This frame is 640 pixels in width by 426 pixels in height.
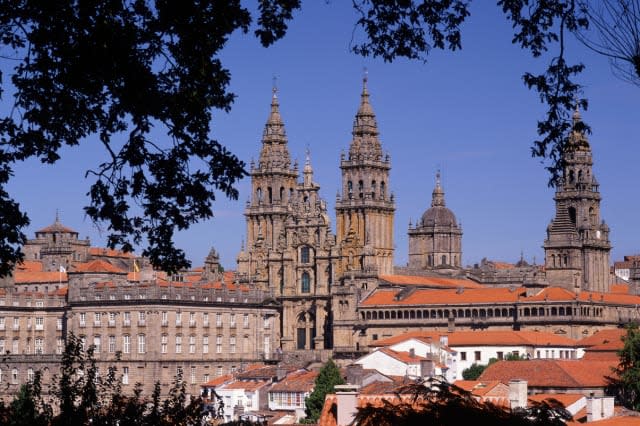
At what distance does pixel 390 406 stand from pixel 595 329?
10381 centimetres

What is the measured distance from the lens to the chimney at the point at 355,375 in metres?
84.9

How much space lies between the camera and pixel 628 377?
254 ft

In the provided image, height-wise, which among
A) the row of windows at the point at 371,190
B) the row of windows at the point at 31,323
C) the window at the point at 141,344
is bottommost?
the window at the point at 141,344

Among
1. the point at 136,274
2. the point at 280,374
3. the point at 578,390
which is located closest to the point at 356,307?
the point at 136,274

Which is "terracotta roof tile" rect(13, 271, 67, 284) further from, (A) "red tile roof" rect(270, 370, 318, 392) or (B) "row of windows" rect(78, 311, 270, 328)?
(A) "red tile roof" rect(270, 370, 318, 392)

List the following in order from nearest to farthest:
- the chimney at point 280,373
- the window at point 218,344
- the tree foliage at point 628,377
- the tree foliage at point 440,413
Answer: the tree foliage at point 440,413, the tree foliage at point 628,377, the chimney at point 280,373, the window at point 218,344

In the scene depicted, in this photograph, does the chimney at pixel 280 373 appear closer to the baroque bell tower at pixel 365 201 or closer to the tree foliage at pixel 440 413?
the baroque bell tower at pixel 365 201

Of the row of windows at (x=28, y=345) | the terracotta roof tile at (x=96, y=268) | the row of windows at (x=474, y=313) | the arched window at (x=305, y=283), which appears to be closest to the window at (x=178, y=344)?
the row of windows at (x=28, y=345)

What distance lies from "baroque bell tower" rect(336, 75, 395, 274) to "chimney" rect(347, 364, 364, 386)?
46.2 m

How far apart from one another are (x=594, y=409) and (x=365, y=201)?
80.6 m

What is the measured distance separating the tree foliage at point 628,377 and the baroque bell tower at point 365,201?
50.7 metres

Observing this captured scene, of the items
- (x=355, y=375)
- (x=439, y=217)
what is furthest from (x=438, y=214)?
(x=355, y=375)

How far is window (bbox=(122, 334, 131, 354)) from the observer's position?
376 ft

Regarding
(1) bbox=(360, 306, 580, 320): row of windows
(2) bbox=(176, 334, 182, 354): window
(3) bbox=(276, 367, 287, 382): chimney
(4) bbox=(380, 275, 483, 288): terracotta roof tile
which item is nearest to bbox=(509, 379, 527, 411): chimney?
(3) bbox=(276, 367, 287, 382): chimney
